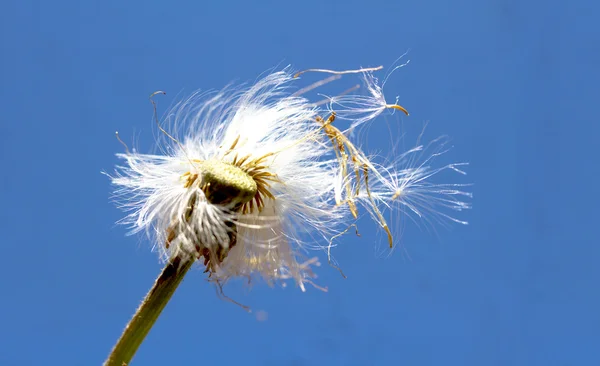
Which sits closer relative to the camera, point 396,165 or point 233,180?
point 233,180

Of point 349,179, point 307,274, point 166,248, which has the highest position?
point 349,179

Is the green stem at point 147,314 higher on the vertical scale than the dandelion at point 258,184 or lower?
lower

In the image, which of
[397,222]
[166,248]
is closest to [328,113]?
[397,222]

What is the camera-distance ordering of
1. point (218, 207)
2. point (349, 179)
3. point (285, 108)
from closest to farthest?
1. point (218, 207)
2. point (349, 179)
3. point (285, 108)

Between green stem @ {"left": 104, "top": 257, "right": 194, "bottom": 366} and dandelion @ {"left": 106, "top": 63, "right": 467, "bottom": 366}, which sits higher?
dandelion @ {"left": 106, "top": 63, "right": 467, "bottom": 366}

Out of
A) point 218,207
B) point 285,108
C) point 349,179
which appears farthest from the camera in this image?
point 285,108

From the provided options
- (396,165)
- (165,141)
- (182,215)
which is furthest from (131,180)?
(396,165)

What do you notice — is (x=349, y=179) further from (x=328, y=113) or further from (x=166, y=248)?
(x=166, y=248)

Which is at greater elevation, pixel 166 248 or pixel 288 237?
pixel 288 237
